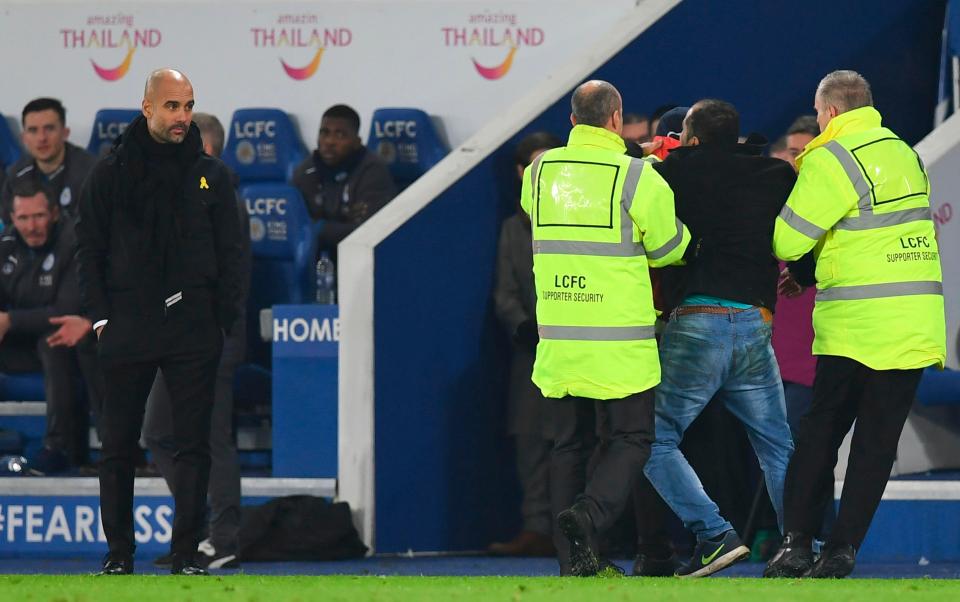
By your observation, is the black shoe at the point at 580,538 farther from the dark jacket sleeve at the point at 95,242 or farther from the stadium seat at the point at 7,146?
the stadium seat at the point at 7,146

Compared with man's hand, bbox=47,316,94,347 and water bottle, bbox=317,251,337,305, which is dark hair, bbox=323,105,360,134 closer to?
water bottle, bbox=317,251,337,305

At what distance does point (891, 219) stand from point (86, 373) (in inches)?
169

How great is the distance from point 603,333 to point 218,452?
7.81 feet

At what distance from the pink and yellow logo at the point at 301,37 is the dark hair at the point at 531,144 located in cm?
318

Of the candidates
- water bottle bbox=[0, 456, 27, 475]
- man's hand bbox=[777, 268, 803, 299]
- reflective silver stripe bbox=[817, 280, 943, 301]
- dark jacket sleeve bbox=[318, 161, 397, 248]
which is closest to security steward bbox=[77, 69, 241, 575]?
man's hand bbox=[777, 268, 803, 299]

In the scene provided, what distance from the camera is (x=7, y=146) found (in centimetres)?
1109

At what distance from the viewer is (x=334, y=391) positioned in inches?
339

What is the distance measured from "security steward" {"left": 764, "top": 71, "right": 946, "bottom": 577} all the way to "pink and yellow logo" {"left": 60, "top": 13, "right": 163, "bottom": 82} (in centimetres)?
599

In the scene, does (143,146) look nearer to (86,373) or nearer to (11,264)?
(86,373)

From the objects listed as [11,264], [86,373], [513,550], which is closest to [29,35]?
[11,264]

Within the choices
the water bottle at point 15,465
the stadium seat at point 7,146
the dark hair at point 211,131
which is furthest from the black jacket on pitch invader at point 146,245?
the stadium seat at point 7,146

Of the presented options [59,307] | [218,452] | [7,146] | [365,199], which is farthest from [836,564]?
[7,146]

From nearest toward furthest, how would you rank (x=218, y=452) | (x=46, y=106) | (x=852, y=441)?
(x=852, y=441)
(x=218, y=452)
(x=46, y=106)

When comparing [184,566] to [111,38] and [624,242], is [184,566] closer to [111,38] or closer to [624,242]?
[624,242]
